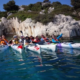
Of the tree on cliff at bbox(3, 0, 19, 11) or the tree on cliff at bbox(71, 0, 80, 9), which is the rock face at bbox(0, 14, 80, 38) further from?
the tree on cliff at bbox(3, 0, 19, 11)

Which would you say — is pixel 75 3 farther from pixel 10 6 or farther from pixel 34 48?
pixel 34 48

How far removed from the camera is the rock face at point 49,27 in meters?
21.3

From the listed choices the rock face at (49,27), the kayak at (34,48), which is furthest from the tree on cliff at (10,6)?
the kayak at (34,48)

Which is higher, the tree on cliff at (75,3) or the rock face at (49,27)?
the tree on cliff at (75,3)

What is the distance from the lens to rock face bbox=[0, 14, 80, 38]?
69.9 ft

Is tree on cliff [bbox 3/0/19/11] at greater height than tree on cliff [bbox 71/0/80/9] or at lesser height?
greater

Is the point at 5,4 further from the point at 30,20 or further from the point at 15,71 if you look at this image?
the point at 15,71

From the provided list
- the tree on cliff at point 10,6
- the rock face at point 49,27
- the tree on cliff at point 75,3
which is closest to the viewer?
the rock face at point 49,27

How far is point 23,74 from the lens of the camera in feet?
17.3

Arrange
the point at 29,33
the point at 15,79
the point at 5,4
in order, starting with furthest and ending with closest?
the point at 5,4, the point at 29,33, the point at 15,79

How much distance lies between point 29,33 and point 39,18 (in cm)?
474

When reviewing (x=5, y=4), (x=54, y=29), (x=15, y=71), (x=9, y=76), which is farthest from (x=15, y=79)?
(x=5, y=4)

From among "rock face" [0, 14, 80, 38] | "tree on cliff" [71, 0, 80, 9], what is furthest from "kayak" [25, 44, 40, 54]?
"tree on cliff" [71, 0, 80, 9]

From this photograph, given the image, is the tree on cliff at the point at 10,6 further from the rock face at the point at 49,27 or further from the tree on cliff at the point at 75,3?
the tree on cliff at the point at 75,3
